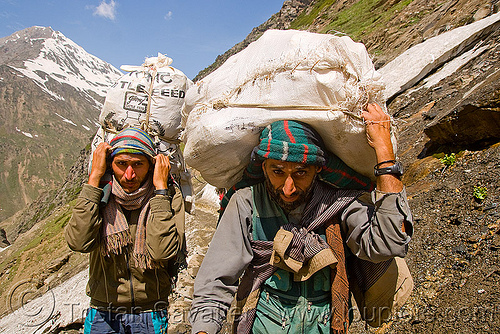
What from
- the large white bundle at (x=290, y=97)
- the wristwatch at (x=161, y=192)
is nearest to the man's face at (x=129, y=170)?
the wristwatch at (x=161, y=192)

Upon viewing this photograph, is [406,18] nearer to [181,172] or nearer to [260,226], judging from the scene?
[181,172]

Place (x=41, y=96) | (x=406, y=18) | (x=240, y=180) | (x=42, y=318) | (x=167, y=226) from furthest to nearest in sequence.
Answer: (x=41, y=96), (x=406, y=18), (x=42, y=318), (x=167, y=226), (x=240, y=180)

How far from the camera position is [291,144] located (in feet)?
4.59

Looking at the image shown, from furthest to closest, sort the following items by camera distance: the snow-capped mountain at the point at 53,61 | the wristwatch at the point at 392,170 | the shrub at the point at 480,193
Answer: the snow-capped mountain at the point at 53,61, the shrub at the point at 480,193, the wristwatch at the point at 392,170

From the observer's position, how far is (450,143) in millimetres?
4605

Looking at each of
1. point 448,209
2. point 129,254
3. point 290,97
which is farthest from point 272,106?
point 448,209

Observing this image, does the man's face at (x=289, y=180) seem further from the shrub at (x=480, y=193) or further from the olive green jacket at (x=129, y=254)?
the shrub at (x=480, y=193)

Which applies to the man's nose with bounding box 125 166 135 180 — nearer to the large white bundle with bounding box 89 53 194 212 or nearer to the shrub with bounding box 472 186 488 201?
the large white bundle with bounding box 89 53 194 212

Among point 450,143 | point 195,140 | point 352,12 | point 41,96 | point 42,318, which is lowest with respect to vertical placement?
point 42,318

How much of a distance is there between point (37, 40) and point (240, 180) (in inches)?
8552

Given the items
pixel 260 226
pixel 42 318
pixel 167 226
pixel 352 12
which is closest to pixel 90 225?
pixel 167 226

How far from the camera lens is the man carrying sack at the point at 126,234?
2.04 metres

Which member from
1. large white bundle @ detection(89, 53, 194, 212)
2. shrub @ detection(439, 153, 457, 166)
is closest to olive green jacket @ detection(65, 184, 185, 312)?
large white bundle @ detection(89, 53, 194, 212)

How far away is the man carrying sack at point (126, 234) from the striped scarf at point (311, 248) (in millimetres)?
704
